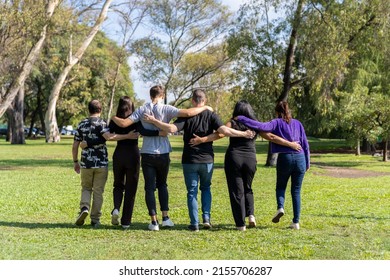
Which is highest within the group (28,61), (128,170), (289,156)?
(28,61)

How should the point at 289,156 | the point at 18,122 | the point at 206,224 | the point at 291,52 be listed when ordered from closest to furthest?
the point at 206,224 < the point at 289,156 < the point at 291,52 < the point at 18,122

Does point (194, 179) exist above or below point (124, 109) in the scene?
below

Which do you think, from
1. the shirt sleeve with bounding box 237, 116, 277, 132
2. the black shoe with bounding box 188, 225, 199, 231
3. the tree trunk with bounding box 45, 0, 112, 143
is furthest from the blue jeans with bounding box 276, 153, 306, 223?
the tree trunk with bounding box 45, 0, 112, 143

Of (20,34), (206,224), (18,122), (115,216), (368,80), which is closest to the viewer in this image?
(206,224)

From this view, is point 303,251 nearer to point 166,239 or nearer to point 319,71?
point 166,239

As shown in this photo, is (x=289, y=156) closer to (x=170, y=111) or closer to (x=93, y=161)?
(x=170, y=111)

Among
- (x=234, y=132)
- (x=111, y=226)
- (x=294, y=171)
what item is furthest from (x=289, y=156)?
(x=111, y=226)

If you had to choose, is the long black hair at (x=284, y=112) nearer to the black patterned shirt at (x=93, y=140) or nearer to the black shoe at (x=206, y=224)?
the black shoe at (x=206, y=224)

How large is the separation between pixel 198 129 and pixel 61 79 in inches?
1461

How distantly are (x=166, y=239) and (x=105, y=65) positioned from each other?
54463 mm

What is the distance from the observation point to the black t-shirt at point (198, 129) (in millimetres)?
8312

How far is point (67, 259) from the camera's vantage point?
6516mm

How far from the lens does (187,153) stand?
330 inches

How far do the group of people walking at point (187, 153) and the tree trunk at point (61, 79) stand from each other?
27453 mm
